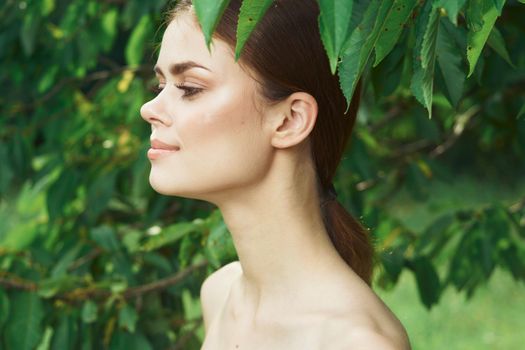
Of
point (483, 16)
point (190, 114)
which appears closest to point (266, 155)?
point (190, 114)

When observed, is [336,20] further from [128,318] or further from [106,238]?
[106,238]

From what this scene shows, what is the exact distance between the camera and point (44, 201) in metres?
2.95

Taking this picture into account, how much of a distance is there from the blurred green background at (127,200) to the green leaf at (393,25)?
908 mm

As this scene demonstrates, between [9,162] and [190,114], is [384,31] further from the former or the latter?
[9,162]

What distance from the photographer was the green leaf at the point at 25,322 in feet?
7.46

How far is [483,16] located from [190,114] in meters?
0.52

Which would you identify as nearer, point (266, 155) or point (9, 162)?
point (266, 155)

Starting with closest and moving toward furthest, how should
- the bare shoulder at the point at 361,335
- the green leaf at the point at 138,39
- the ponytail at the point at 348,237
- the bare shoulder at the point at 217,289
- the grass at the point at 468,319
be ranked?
the bare shoulder at the point at 361,335 < the ponytail at the point at 348,237 < the bare shoulder at the point at 217,289 < the green leaf at the point at 138,39 < the grass at the point at 468,319

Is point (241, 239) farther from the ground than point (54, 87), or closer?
farther from the ground

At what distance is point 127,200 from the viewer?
317cm

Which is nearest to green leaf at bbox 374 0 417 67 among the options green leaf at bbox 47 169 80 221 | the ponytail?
the ponytail

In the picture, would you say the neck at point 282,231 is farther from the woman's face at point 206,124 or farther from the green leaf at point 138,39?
the green leaf at point 138,39

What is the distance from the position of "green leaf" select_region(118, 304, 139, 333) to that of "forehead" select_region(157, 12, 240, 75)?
0.90 metres

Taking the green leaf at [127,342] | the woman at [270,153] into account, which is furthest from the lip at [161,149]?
the green leaf at [127,342]
